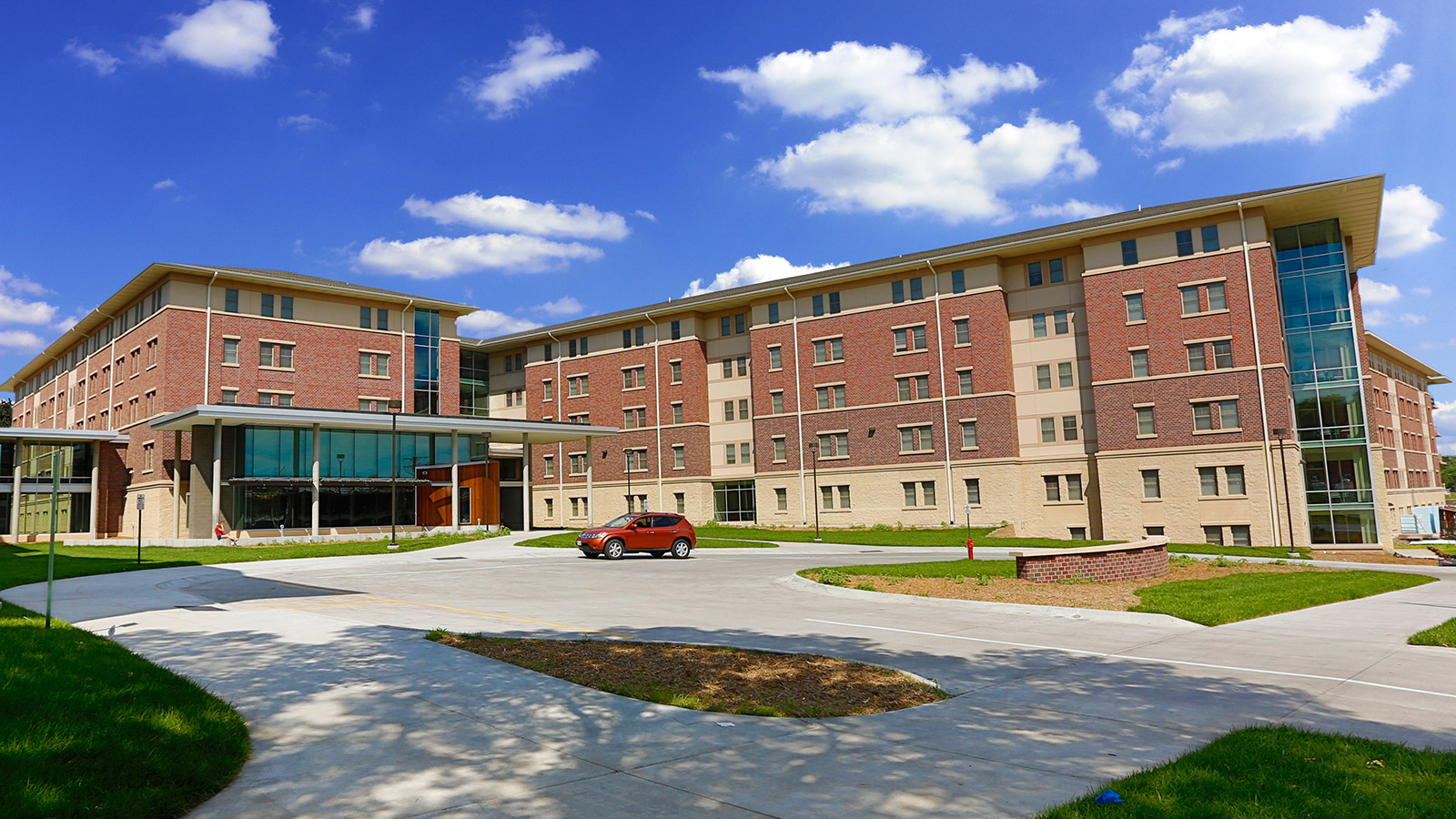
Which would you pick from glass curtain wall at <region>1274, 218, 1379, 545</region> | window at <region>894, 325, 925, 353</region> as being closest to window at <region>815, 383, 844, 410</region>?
window at <region>894, 325, 925, 353</region>

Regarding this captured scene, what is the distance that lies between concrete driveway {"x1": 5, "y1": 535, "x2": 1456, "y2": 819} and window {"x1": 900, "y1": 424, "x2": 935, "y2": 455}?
33.6 m

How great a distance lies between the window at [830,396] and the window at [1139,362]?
16525 millimetres

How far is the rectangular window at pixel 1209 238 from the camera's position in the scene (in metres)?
43.4

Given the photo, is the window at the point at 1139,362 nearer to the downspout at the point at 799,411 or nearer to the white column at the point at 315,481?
the downspout at the point at 799,411

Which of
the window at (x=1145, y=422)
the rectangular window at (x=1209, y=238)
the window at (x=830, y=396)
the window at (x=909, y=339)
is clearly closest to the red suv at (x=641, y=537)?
the window at (x=830, y=396)

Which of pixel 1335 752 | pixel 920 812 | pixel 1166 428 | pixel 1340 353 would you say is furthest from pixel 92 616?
pixel 1340 353

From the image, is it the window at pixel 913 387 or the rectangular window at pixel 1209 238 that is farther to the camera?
the window at pixel 913 387

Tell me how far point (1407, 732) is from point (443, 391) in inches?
2306

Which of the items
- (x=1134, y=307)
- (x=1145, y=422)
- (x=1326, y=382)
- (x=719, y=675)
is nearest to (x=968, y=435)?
(x=1145, y=422)

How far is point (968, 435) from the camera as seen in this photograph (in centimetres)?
4950

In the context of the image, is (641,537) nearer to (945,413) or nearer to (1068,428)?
(945,413)

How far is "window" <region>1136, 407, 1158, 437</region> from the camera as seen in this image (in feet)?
146

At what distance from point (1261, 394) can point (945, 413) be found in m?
15.5

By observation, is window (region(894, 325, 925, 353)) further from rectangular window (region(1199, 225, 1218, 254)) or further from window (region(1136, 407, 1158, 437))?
rectangular window (region(1199, 225, 1218, 254))
